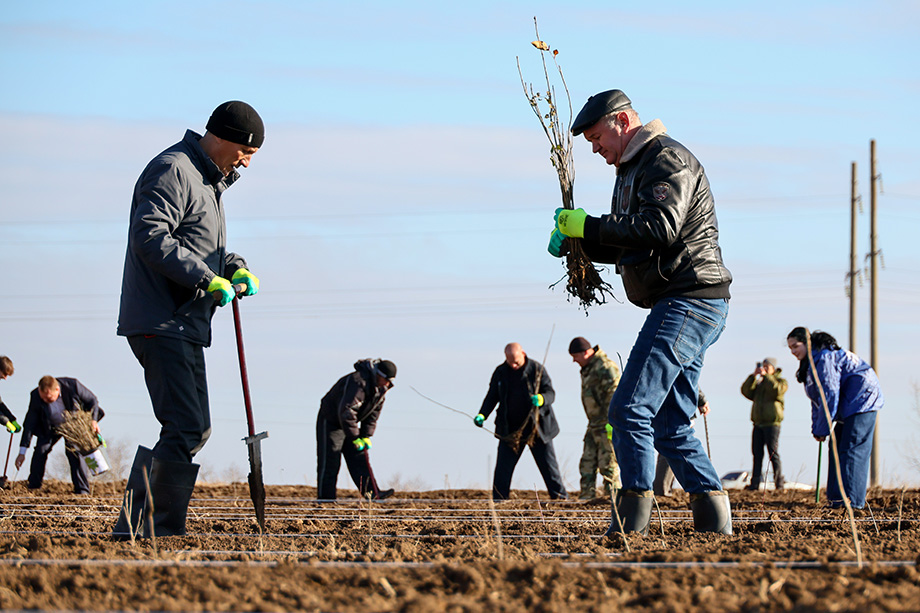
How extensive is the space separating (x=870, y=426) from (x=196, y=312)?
608 cm

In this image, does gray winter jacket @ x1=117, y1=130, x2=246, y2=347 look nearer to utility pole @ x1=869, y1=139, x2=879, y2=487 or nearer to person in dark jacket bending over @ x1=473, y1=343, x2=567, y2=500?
person in dark jacket bending over @ x1=473, y1=343, x2=567, y2=500

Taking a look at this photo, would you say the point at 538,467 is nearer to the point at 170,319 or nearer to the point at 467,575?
the point at 170,319

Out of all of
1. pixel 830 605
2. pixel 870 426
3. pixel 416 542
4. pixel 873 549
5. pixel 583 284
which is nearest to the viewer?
pixel 830 605

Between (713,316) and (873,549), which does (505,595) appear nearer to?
(873,549)

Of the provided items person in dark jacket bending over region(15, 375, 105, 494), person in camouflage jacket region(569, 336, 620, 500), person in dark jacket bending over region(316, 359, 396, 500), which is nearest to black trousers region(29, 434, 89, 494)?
person in dark jacket bending over region(15, 375, 105, 494)

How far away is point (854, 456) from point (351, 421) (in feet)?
16.2

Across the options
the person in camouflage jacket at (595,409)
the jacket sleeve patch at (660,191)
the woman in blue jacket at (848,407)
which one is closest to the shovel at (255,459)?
the jacket sleeve patch at (660,191)

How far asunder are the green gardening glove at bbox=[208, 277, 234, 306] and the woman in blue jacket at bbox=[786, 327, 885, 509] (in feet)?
18.3

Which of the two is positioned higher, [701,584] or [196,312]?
[196,312]

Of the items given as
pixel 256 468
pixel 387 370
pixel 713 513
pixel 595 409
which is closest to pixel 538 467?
pixel 595 409

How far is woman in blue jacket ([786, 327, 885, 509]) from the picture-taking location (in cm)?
889

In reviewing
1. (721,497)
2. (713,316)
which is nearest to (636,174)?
(713,316)

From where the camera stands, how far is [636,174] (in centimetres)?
505

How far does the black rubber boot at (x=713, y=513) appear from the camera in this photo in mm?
5059
